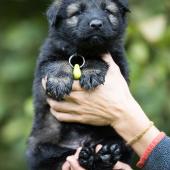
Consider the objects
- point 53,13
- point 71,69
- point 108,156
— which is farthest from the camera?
point 53,13

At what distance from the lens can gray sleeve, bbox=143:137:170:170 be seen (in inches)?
236

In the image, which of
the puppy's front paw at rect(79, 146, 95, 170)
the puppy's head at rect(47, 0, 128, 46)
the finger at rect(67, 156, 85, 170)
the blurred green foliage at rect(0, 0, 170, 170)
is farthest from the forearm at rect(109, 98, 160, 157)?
the blurred green foliage at rect(0, 0, 170, 170)

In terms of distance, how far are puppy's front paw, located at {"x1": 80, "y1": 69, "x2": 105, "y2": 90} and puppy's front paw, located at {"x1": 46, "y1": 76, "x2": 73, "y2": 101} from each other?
103 mm

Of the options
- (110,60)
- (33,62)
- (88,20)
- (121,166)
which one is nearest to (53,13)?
(88,20)

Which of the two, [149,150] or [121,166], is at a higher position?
[149,150]

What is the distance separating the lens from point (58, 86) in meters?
6.45

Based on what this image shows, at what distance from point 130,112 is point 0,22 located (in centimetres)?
412

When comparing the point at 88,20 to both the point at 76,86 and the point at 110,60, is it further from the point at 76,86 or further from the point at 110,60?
the point at 76,86

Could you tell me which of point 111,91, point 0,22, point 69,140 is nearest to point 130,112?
point 111,91

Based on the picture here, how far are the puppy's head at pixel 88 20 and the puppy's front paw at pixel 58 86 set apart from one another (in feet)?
1.16

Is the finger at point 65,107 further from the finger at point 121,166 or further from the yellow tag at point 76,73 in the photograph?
the finger at point 121,166

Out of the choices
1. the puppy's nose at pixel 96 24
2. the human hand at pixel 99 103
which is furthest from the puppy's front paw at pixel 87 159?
the puppy's nose at pixel 96 24

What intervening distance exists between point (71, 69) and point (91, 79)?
220 millimetres

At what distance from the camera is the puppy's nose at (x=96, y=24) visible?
21.4 feet
